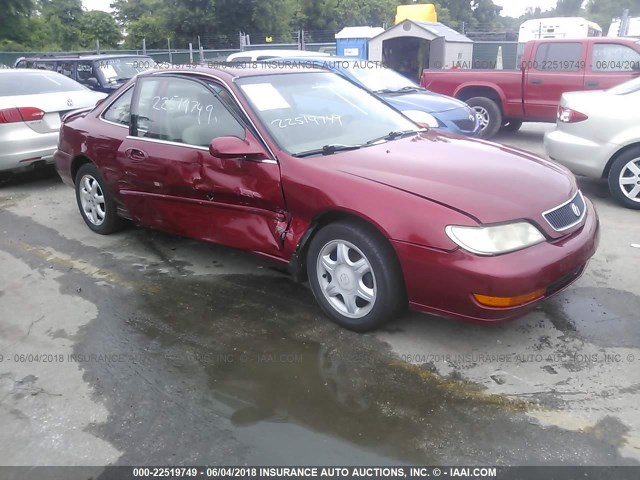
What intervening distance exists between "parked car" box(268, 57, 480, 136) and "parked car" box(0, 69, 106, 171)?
9.68ft

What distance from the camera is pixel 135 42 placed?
119 feet

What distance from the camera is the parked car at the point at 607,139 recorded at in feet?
19.0

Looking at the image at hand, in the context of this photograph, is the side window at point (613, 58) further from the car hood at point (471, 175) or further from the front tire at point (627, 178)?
the car hood at point (471, 175)

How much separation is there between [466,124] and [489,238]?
17.4 feet

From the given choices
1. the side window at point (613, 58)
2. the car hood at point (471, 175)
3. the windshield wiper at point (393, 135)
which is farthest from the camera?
the side window at point (613, 58)

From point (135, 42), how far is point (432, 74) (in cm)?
3095

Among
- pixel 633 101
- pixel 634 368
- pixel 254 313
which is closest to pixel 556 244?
pixel 634 368

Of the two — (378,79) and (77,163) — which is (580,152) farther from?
(77,163)

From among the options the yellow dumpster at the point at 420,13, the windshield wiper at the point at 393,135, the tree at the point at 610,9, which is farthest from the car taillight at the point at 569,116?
the tree at the point at 610,9

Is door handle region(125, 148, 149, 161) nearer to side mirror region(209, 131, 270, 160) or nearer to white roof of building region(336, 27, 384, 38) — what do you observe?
side mirror region(209, 131, 270, 160)

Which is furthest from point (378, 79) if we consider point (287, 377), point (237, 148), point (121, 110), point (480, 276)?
point (287, 377)

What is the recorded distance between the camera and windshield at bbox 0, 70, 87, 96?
23.9 feet

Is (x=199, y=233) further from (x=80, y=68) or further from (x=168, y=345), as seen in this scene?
(x=80, y=68)

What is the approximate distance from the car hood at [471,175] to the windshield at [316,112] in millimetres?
279
